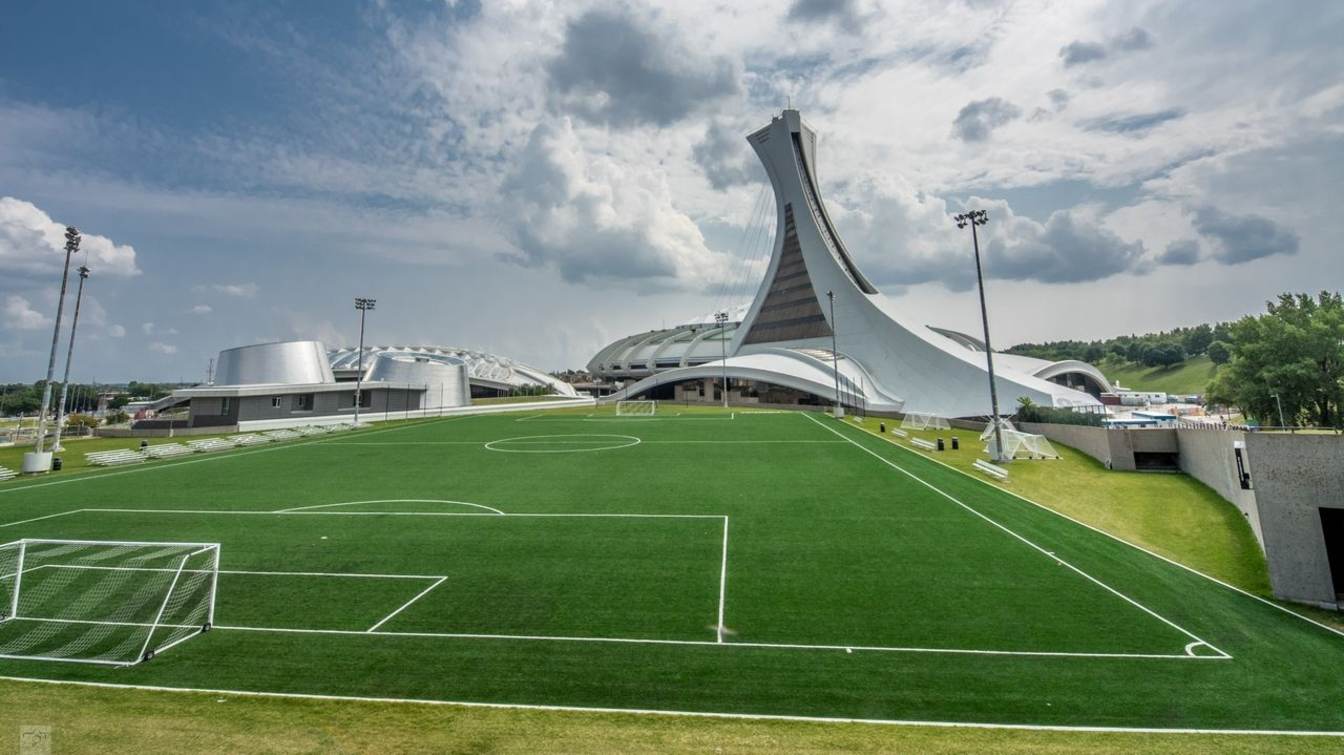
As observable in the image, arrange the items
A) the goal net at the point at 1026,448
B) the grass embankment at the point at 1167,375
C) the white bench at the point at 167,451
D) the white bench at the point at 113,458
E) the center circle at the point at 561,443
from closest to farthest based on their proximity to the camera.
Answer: the goal net at the point at 1026,448
the white bench at the point at 113,458
the white bench at the point at 167,451
the center circle at the point at 561,443
the grass embankment at the point at 1167,375

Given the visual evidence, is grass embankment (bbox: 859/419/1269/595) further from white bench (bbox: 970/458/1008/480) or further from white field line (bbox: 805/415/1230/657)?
white field line (bbox: 805/415/1230/657)

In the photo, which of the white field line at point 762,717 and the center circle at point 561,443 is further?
the center circle at point 561,443

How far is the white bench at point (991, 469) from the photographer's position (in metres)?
19.4

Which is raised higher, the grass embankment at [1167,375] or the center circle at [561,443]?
the grass embankment at [1167,375]

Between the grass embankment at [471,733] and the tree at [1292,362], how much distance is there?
118 feet

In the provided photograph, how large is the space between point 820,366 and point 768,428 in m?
24.3

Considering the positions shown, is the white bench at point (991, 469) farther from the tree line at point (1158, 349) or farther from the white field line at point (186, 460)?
the tree line at point (1158, 349)

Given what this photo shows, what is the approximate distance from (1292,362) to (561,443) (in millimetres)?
40874

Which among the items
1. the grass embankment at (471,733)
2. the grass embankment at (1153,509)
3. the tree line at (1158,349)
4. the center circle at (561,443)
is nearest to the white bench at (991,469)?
the grass embankment at (1153,509)

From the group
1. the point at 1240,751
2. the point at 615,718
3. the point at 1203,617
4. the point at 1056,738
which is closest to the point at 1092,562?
the point at 1203,617

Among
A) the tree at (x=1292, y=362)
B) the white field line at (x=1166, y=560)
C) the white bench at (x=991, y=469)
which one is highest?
the tree at (x=1292, y=362)

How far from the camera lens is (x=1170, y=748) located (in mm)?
5812

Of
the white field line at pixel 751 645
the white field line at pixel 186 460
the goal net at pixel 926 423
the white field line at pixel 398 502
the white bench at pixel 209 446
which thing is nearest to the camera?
the white field line at pixel 751 645

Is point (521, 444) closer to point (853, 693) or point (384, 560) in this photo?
point (384, 560)
